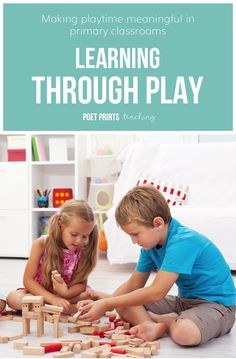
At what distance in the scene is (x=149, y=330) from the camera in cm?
180

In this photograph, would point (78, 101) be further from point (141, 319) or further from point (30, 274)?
point (141, 319)

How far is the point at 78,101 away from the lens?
3838mm

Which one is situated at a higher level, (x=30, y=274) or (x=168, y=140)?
(x=168, y=140)

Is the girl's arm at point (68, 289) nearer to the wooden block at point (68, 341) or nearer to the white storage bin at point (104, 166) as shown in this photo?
the wooden block at point (68, 341)

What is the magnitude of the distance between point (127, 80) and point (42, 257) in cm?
182

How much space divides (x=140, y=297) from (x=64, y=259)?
570 millimetres

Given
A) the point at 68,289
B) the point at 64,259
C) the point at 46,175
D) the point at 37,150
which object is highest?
the point at 37,150

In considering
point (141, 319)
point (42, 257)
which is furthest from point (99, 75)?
point (141, 319)

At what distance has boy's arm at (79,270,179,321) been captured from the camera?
1734 millimetres

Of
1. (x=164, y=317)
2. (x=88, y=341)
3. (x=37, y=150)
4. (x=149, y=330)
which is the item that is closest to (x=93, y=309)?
(x=88, y=341)

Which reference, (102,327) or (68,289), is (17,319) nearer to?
(68,289)

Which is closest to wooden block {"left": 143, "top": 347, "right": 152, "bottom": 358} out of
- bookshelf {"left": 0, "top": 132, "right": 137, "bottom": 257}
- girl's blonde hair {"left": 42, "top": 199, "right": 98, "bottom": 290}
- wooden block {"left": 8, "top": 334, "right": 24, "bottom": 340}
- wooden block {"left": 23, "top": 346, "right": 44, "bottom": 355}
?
wooden block {"left": 23, "top": 346, "right": 44, "bottom": 355}

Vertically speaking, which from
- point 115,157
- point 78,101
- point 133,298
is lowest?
point 133,298

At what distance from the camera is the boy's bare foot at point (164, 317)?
1.89 meters
